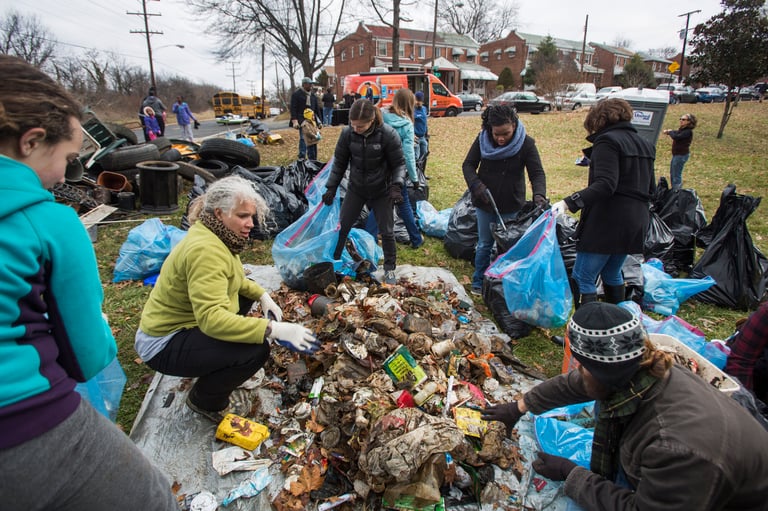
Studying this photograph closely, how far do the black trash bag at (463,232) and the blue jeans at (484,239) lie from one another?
680 mm

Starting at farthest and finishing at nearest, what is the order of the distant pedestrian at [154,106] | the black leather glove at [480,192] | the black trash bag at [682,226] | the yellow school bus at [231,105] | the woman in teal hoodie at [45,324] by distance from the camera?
the yellow school bus at [231,105] < the distant pedestrian at [154,106] < the black trash bag at [682,226] < the black leather glove at [480,192] < the woman in teal hoodie at [45,324]

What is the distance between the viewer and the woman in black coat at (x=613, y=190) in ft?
9.11

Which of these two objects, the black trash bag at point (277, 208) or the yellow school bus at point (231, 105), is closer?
the black trash bag at point (277, 208)

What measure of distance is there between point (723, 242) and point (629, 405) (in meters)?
3.37

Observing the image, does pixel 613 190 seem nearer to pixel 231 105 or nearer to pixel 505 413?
pixel 505 413

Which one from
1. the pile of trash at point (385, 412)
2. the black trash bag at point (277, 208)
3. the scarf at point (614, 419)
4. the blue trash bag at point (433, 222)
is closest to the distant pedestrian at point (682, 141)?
the blue trash bag at point (433, 222)

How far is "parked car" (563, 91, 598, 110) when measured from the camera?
21.5m

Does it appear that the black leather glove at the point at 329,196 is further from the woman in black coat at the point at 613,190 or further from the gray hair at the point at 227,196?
the woman in black coat at the point at 613,190

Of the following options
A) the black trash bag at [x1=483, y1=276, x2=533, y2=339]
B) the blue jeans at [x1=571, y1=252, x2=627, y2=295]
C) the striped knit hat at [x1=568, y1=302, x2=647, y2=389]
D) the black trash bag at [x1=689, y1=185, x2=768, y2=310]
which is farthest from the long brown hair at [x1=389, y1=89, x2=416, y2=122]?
the striped knit hat at [x1=568, y1=302, x2=647, y2=389]

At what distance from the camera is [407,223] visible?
495 centimetres

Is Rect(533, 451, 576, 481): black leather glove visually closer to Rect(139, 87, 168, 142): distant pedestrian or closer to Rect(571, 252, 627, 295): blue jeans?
Rect(571, 252, 627, 295): blue jeans

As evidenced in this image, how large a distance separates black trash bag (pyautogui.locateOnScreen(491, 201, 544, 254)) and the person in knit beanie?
6.62ft

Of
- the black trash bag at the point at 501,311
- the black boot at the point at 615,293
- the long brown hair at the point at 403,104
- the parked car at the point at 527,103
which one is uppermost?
the parked car at the point at 527,103

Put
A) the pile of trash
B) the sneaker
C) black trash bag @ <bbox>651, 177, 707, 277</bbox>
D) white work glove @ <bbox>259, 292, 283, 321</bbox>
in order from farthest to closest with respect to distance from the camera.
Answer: black trash bag @ <bbox>651, 177, 707, 277</bbox>, white work glove @ <bbox>259, 292, 283, 321</bbox>, the sneaker, the pile of trash
